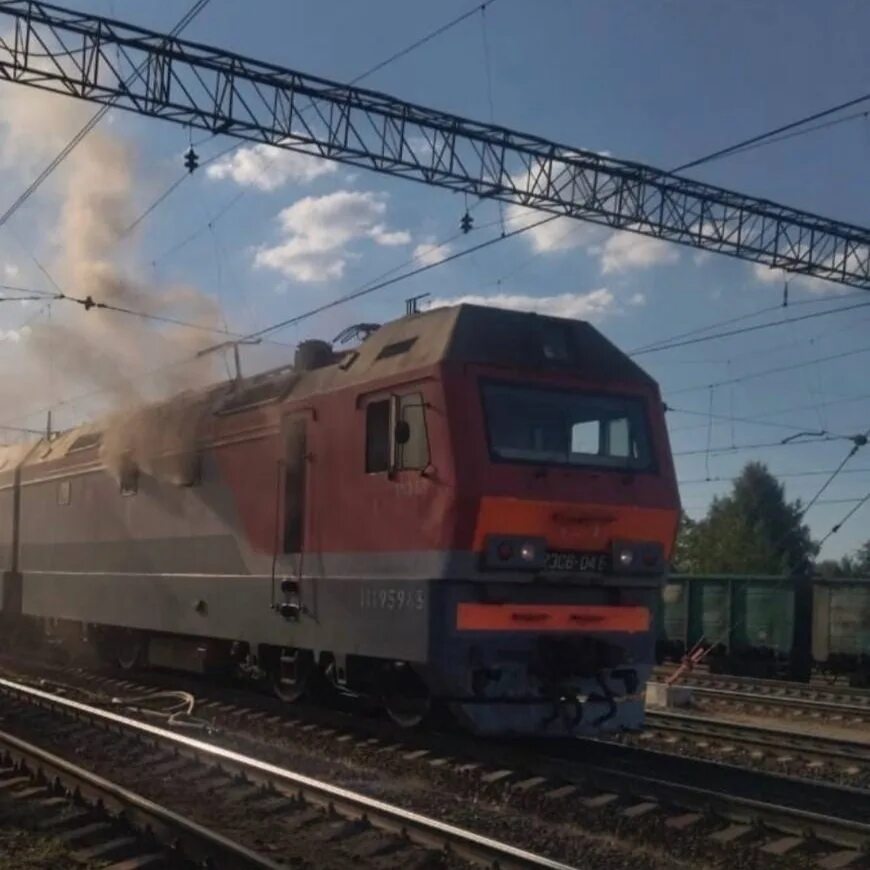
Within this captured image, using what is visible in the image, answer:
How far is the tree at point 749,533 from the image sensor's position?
78688mm

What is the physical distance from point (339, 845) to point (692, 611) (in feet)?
71.7

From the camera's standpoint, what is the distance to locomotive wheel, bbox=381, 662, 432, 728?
1140cm

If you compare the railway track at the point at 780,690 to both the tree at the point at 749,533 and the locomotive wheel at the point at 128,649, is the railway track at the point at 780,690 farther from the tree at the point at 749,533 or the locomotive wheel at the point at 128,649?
the tree at the point at 749,533

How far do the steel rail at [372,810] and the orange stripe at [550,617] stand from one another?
183cm

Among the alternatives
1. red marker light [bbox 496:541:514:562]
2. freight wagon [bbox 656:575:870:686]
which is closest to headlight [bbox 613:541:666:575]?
red marker light [bbox 496:541:514:562]

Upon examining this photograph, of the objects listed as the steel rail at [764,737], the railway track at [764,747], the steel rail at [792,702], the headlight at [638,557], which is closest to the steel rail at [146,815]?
the headlight at [638,557]

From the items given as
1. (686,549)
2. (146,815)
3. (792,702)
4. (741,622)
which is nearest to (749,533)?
(686,549)

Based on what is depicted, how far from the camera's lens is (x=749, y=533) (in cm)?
8581

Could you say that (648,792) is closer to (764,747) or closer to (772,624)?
(764,747)

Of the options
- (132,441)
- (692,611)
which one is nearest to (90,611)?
(132,441)

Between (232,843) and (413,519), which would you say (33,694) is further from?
(232,843)

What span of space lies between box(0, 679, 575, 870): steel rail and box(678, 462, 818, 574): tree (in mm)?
64939

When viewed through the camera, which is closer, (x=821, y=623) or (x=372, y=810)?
(x=372, y=810)

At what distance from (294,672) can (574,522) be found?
3848mm
